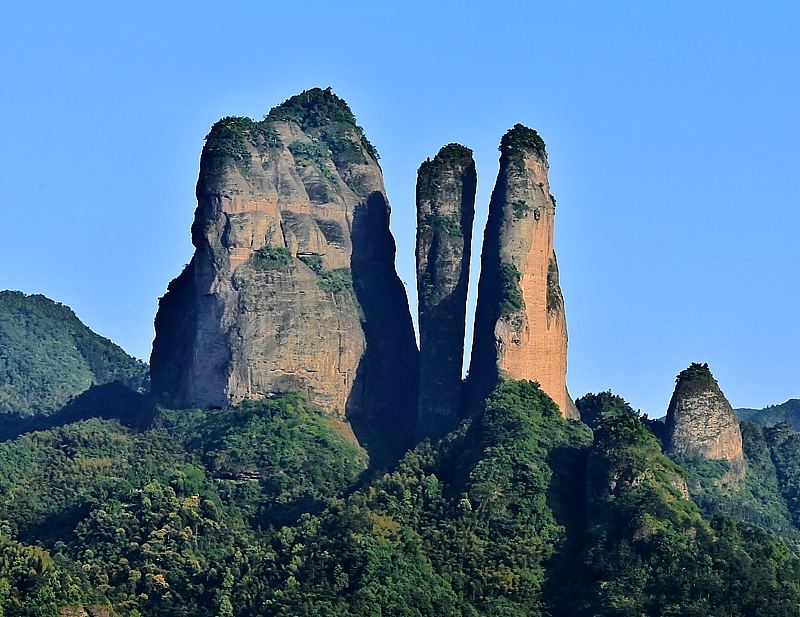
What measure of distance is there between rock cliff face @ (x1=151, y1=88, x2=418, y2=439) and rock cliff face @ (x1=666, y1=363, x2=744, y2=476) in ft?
37.7

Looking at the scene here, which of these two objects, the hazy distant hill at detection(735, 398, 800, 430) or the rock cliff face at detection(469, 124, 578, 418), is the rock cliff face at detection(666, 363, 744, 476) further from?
the hazy distant hill at detection(735, 398, 800, 430)

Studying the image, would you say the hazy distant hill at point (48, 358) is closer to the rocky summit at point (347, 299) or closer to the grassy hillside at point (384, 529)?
the rocky summit at point (347, 299)

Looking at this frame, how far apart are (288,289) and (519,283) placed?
1018cm

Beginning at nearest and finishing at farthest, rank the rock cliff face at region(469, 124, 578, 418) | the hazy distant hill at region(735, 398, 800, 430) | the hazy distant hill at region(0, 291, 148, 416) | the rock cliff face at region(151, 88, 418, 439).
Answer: the rock cliff face at region(469, 124, 578, 418) → the rock cliff face at region(151, 88, 418, 439) → the hazy distant hill at region(0, 291, 148, 416) → the hazy distant hill at region(735, 398, 800, 430)

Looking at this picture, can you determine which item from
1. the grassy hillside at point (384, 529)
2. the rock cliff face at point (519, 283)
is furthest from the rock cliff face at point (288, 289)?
the rock cliff face at point (519, 283)

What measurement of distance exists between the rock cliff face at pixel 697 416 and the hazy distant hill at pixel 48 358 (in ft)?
126

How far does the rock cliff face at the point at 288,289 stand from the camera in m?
103

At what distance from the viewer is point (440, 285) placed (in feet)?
338

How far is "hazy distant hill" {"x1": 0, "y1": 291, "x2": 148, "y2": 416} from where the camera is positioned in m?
133

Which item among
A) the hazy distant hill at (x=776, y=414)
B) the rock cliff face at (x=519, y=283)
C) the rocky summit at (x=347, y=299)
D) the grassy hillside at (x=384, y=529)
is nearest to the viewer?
the grassy hillside at (x=384, y=529)

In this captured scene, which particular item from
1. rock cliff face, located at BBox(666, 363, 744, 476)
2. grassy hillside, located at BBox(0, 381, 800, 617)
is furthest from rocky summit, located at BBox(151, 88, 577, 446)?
rock cliff face, located at BBox(666, 363, 744, 476)

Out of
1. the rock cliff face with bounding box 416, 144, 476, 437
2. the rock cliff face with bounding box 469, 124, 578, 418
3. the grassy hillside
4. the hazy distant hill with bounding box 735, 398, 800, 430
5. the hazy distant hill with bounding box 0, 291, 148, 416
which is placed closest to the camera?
the grassy hillside

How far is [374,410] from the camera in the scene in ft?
347

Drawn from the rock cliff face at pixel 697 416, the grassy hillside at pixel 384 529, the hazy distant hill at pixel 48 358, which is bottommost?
the grassy hillside at pixel 384 529
